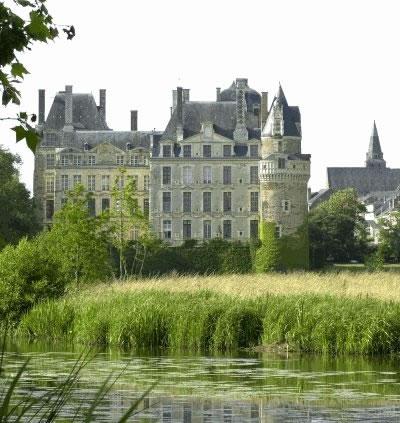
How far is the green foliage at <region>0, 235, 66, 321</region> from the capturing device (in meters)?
25.0

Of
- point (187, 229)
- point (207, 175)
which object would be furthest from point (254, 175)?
point (187, 229)

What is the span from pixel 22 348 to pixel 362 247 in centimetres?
6198

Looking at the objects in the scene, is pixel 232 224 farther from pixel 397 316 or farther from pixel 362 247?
pixel 397 316

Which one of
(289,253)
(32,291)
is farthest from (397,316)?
(289,253)

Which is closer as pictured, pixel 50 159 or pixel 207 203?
pixel 207 203

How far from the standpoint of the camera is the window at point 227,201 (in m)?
81.1

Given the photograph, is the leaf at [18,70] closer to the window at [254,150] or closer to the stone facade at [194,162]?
the stone facade at [194,162]

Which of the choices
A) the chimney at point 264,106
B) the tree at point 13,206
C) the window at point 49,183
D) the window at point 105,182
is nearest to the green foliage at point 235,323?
the tree at point 13,206

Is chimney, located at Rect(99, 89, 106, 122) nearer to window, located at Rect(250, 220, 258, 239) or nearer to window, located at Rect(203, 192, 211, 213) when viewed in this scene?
window, located at Rect(203, 192, 211, 213)

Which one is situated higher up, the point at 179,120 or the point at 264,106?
the point at 264,106

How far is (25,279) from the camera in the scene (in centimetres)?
2562

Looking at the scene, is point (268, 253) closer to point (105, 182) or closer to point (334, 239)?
point (334, 239)

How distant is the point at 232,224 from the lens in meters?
80.2

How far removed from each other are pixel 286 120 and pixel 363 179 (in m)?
64.8
